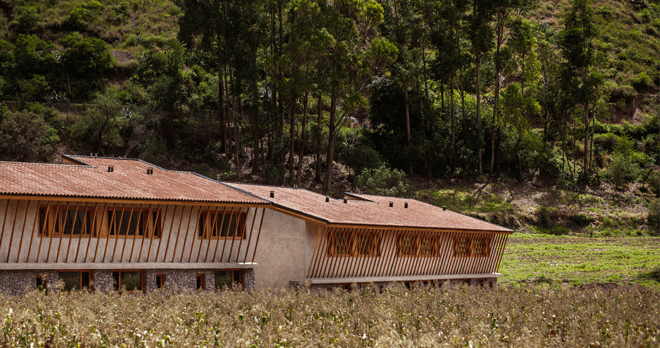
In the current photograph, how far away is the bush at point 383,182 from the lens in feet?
140

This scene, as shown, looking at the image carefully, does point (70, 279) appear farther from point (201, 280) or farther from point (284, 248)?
point (284, 248)

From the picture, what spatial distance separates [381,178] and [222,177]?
1017cm

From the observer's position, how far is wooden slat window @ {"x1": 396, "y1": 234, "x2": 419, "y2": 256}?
26531 millimetres

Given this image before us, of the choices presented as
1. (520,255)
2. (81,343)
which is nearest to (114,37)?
(520,255)

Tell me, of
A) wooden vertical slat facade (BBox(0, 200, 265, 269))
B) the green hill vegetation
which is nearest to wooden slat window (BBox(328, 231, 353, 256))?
wooden vertical slat facade (BBox(0, 200, 265, 269))

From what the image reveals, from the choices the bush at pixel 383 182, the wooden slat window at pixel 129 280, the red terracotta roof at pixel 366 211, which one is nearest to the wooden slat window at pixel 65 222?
the wooden slat window at pixel 129 280

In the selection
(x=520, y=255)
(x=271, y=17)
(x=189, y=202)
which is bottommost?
(x=520, y=255)

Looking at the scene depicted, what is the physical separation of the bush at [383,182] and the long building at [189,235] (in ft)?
43.6

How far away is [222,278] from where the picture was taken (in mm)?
22109

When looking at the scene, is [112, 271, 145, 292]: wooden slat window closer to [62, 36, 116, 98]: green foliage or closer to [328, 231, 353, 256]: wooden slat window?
[328, 231, 353, 256]: wooden slat window

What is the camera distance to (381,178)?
43062 mm

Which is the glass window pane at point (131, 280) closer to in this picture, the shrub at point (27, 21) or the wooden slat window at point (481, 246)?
the wooden slat window at point (481, 246)

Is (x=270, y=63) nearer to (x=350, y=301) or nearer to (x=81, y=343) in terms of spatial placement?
(x=350, y=301)

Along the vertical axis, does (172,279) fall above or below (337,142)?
below
